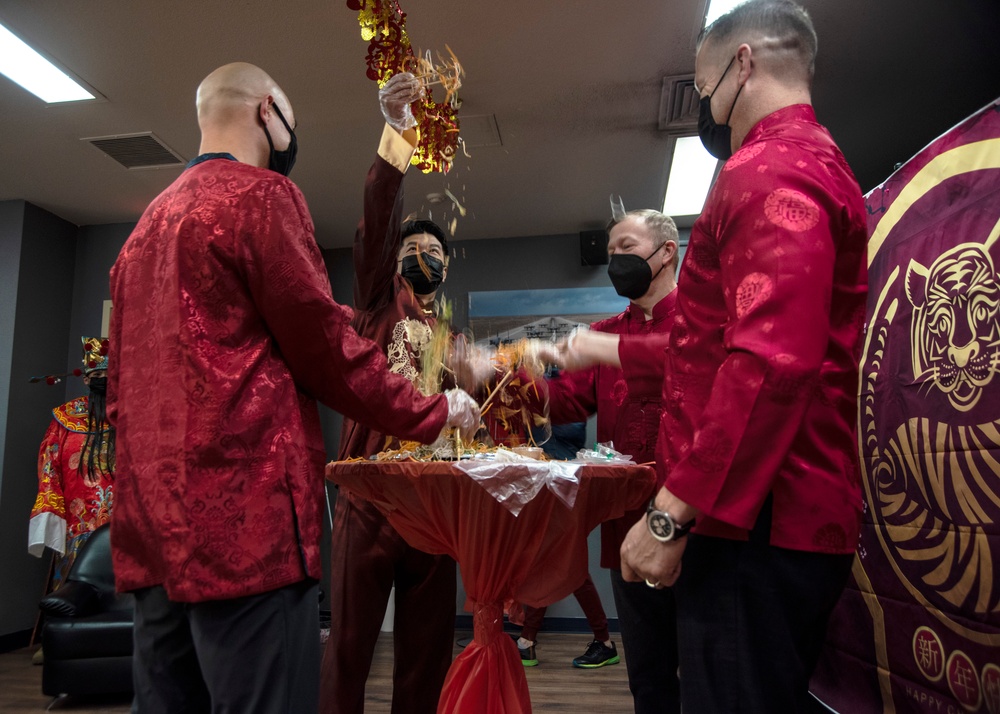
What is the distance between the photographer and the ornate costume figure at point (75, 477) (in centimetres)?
439

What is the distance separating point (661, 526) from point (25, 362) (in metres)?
5.70

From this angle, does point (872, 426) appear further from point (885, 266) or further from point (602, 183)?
point (602, 183)

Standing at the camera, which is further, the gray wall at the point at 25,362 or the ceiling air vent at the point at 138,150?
the gray wall at the point at 25,362

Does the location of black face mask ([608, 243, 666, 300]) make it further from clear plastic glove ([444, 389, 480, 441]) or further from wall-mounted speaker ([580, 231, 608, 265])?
wall-mounted speaker ([580, 231, 608, 265])

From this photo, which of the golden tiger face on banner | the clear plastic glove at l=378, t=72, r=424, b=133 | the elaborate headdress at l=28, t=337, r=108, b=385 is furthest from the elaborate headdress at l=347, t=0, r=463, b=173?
the elaborate headdress at l=28, t=337, r=108, b=385

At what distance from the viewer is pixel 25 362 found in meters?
5.16

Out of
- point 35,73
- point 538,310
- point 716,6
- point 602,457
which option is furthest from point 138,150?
point 602,457

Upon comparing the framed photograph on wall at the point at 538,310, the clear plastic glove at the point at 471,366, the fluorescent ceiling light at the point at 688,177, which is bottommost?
the clear plastic glove at the point at 471,366

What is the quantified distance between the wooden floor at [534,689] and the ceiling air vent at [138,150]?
3.25 meters

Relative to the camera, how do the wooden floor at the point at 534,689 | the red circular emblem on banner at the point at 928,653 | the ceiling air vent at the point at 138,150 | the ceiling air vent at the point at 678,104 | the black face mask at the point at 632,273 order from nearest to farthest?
the red circular emblem on banner at the point at 928,653
the black face mask at the point at 632,273
the wooden floor at the point at 534,689
the ceiling air vent at the point at 678,104
the ceiling air vent at the point at 138,150

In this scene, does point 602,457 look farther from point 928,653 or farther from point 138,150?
point 138,150

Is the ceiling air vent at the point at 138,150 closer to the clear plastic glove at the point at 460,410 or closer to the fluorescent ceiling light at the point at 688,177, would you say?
the fluorescent ceiling light at the point at 688,177

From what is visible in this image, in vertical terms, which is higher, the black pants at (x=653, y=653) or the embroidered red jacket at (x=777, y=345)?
the embroidered red jacket at (x=777, y=345)

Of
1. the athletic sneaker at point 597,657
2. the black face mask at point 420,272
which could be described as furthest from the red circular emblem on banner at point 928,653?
the athletic sneaker at point 597,657
